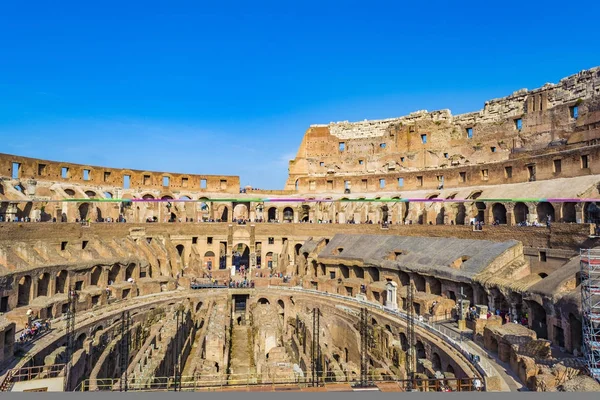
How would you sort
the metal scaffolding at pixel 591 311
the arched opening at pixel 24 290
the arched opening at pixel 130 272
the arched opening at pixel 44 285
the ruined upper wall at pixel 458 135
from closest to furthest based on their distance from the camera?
the metal scaffolding at pixel 591 311 < the arched opening at pixel 24 290 < the arched opening at pixel 44 285 < the arched opening at pixel 130 272 < the ruined upper wall at pixel 458 135

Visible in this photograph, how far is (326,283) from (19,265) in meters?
20.9

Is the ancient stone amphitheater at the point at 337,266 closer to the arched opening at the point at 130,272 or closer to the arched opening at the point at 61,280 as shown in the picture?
the arched opening at the point at 61,280

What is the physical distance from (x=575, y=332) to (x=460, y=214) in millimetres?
21848

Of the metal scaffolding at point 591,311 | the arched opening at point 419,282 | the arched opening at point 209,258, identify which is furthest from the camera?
the arched opening at point 209,258

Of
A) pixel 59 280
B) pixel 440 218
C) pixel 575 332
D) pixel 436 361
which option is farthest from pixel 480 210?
pixel 59 280

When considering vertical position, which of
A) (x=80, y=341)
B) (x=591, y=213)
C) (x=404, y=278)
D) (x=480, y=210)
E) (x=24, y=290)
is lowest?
(x=80, y=341)

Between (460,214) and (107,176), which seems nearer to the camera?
(460,214)

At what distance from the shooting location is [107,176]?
148 ft

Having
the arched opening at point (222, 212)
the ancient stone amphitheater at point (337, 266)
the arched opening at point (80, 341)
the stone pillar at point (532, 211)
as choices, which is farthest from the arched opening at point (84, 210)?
the stone pillar at point (532, 211)

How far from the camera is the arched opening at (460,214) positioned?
37.8 metres

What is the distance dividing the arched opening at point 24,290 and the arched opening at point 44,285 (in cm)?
115

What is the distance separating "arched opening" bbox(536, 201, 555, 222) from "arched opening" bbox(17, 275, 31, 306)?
34543 millimetres

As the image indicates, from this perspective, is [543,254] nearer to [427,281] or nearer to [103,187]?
[427,281]

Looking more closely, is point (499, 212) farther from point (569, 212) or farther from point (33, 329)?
point (33, 329)
